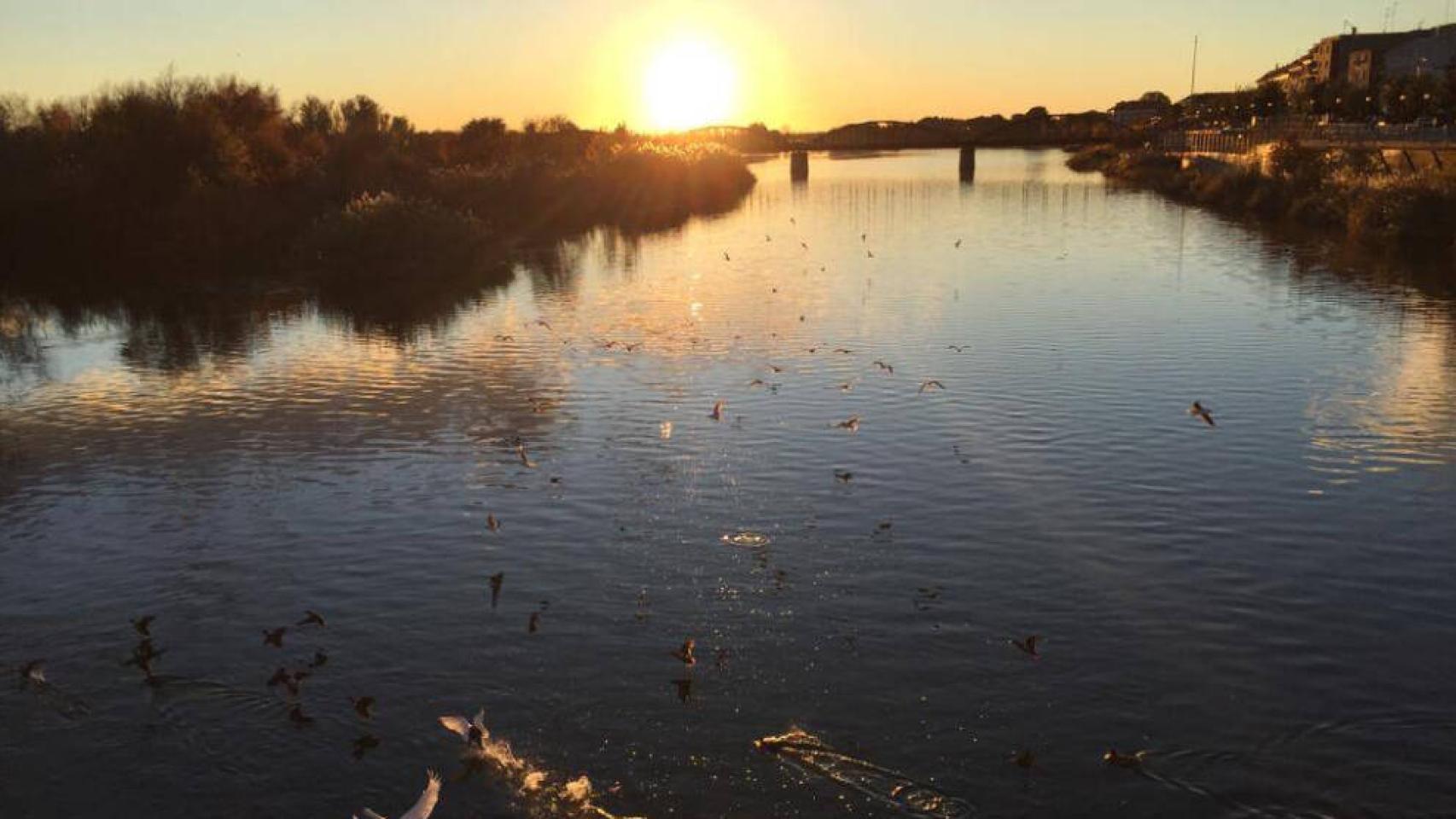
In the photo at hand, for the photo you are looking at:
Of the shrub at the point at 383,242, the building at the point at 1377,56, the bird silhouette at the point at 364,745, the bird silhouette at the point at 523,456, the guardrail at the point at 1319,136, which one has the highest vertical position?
the building at the point at 1377,56

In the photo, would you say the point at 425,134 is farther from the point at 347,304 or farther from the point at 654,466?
the point at 654,466

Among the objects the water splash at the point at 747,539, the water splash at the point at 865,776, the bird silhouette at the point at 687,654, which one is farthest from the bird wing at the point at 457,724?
the water splash at the point at 747,539

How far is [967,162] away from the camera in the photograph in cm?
15238

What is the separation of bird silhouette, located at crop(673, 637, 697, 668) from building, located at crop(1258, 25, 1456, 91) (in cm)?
14447

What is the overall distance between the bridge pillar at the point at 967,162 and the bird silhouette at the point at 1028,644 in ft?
456

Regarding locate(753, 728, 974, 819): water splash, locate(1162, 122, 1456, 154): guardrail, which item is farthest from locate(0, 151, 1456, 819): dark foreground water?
locate(1162, 122, 1456, 154): guardrail

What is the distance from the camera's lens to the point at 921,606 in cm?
1585

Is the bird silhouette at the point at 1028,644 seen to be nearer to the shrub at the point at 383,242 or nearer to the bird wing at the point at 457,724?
the bird wing at the point at 457,724

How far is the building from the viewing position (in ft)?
488

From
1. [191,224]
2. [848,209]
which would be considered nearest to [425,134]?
[848,209]

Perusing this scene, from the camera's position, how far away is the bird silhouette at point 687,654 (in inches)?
567

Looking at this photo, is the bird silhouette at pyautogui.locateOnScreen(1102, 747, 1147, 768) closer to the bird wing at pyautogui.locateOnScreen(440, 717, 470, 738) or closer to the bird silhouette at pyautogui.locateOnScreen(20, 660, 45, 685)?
the bird wing at pyautogui.locateOnScreen(440, 717, 470, 738)

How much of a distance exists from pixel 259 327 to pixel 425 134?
88537 millimetres

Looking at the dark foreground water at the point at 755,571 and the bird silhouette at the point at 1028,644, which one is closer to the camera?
the dark foreground water at the point at 755,571
